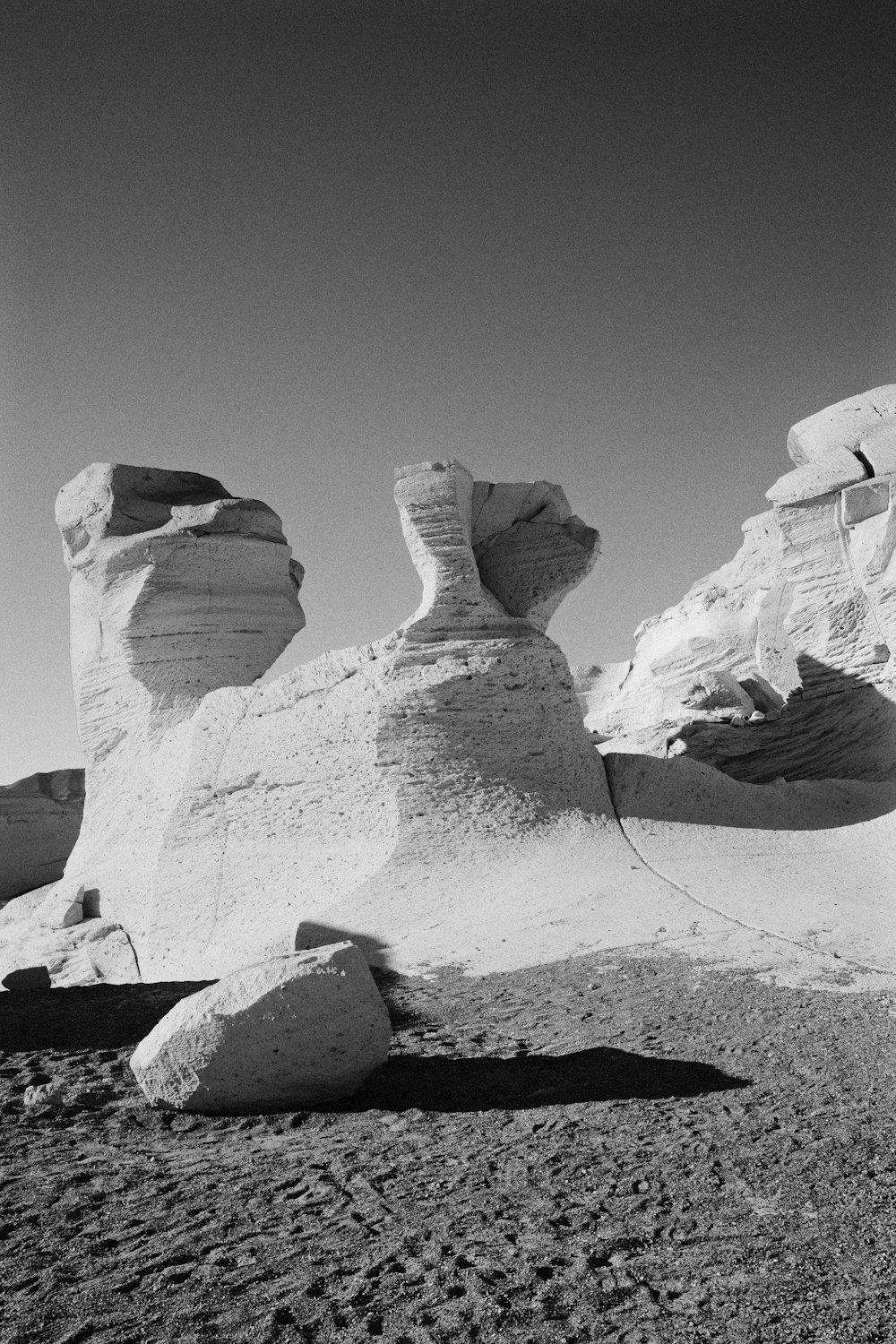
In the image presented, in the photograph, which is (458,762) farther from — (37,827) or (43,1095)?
(37,827)

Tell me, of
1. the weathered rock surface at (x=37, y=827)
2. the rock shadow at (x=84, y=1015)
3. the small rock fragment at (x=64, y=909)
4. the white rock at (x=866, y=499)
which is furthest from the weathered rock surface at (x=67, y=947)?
the white rock at (x=866, y=499)

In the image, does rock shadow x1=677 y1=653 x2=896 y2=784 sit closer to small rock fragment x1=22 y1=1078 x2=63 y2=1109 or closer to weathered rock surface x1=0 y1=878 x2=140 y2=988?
weathered rock surface x1=0 y1=878 x2=140 y2=988

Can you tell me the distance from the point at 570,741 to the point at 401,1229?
19.2ft

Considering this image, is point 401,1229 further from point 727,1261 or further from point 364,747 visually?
point 364,747

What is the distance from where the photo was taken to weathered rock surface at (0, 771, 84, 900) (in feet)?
50.3

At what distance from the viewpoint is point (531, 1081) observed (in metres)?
4.16

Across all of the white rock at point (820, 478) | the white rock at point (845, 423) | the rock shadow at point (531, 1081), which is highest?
the white rock at point (845, 423)

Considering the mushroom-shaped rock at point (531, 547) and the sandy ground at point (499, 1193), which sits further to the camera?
the mushroom-shaped rock at point (531, 547)

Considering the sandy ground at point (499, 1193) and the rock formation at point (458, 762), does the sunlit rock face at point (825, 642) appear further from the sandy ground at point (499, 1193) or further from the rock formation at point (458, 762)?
the sandy ground at point (499, 1193)

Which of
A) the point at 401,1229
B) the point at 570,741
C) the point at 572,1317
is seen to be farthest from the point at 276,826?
the point at 572,1317

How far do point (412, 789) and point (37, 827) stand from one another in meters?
10.4

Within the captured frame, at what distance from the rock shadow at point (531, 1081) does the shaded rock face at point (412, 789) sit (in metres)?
1.90

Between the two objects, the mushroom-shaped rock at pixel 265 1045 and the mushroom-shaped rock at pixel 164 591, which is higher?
the mushroom-shaped rock at pixel 164 591

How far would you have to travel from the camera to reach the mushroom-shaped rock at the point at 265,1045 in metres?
3.89
